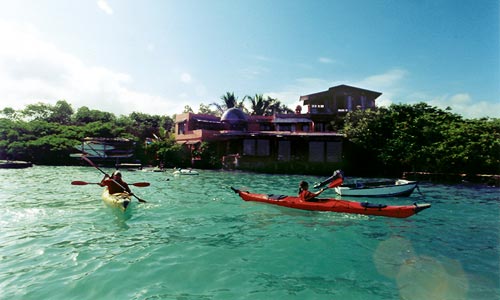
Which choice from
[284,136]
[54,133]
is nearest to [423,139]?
[284,136]

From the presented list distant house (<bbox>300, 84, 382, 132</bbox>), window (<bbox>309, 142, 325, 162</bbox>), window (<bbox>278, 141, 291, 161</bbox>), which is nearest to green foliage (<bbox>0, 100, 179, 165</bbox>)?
window (<bbox>278, 141, 291, 161</bbox>)

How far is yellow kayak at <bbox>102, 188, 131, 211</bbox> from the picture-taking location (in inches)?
452

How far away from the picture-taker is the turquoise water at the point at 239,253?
5707mm

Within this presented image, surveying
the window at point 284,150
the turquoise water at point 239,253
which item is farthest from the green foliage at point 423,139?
the turquoise water at point 239,253

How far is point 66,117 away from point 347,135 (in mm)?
52986

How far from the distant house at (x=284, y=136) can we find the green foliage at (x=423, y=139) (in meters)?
3.25

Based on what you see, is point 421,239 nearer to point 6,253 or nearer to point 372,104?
point 6,253

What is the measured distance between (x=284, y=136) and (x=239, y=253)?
2676cm

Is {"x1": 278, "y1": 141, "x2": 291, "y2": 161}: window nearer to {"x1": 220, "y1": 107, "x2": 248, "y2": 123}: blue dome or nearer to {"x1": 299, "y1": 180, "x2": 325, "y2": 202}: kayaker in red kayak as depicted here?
{"x1": 220, "y1": 107, "x2": 248, "y2": 123}: blue dome

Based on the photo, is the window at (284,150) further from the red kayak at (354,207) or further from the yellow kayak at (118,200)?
the yellow kayak at (118,200)

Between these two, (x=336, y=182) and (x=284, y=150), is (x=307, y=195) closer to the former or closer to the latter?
(x=336, y=182)

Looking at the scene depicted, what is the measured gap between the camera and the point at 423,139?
2945 cm

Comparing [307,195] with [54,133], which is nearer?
[307,195]

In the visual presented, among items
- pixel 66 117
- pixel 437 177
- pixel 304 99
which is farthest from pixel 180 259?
pixel 66 117
